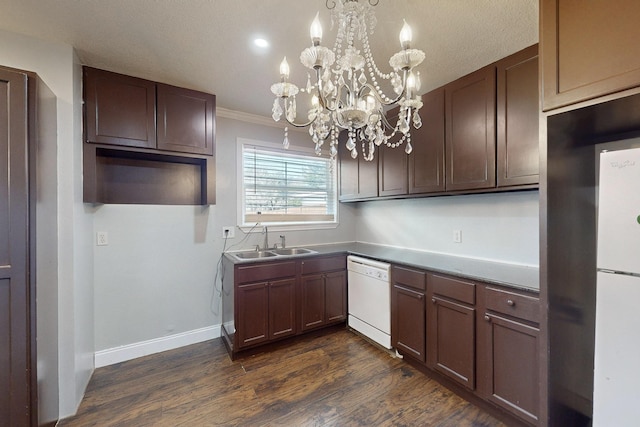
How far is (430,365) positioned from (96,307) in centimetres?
284

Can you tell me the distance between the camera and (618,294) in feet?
3.71

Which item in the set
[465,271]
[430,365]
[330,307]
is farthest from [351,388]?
[465,271]

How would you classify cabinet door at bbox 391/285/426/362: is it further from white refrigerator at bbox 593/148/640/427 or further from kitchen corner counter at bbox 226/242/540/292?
white refrigerator at bbox 593/148/640/427

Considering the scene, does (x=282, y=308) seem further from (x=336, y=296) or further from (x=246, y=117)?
(x=246, y=117)

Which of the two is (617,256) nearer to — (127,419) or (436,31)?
(436,31)

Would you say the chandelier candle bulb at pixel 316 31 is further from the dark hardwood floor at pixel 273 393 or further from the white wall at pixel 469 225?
the dark hardwood floor at pixel 273 393

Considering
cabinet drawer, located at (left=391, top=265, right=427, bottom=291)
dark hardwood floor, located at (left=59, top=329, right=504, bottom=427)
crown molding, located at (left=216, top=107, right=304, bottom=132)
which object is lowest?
dark hardwood floor, located at (left=59, top=329, right=504, bottom=427)

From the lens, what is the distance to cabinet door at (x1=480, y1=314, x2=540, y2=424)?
61.0 inches

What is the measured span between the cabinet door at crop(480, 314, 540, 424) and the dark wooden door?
264 centimetres

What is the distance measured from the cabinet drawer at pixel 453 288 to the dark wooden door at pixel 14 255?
250 centimetres

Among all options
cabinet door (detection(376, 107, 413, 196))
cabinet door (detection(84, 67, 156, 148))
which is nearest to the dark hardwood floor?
cabinet door (detection(376, 107, 413, 196))

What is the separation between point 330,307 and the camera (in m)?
2.91

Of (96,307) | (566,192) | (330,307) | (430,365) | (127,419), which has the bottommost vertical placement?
(127,419)

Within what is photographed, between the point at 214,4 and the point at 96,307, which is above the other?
the point at 214,4
